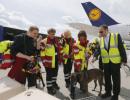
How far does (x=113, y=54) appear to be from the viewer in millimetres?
7086

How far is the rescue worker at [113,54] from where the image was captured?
22.9 ft

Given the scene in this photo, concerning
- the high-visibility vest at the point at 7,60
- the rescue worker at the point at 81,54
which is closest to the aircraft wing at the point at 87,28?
the rescue worker at the point at 81,54

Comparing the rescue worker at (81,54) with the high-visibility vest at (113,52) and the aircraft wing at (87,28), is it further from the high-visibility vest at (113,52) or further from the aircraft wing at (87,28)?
the aircraft wing at (87,28)

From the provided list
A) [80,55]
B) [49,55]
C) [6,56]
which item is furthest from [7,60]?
[80,55]

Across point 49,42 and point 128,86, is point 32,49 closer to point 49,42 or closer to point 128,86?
point 49,42

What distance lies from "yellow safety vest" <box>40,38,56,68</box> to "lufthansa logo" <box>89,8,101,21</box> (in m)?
35.1

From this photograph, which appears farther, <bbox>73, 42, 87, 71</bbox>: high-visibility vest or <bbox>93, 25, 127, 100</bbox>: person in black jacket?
<bbox>73, 42, 87, 71</bbox>: high-visibility vest

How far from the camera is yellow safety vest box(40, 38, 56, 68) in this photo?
7.84 meters

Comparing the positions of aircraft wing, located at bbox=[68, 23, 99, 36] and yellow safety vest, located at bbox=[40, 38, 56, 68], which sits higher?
aircraft wing, located at bbox=[68, 23, 99, 36]

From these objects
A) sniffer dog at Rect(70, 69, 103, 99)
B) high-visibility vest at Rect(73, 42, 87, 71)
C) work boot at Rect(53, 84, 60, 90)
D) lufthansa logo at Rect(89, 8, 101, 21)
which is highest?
lufthansa logo at Rect(89, 8, 101, 21)

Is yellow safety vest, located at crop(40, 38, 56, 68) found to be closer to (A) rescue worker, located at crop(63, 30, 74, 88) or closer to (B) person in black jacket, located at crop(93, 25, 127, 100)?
(A) rescue worker, located at crop(63, 30, 74, 88)

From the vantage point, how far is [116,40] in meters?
6.99

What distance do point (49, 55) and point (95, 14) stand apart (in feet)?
119

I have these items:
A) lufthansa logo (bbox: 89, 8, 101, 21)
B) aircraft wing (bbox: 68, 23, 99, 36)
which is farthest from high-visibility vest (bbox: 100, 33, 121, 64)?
aircraft wing (bbox: 68, 23, 99, 36)
